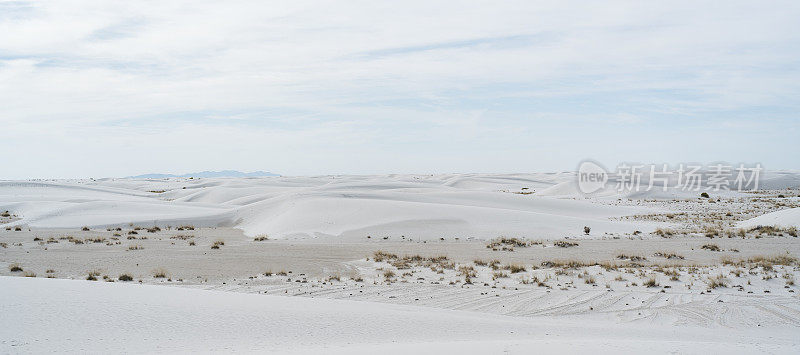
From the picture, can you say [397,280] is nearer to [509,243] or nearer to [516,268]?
[516,268]

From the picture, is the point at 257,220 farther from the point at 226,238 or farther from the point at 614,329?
the point at 614,329

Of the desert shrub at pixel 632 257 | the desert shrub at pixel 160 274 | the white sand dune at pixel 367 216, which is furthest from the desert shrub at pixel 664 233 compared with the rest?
the desert shrub at pixel 160 274

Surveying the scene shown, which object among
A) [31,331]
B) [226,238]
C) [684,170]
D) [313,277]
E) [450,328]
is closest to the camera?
[31,331]

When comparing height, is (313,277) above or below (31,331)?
below

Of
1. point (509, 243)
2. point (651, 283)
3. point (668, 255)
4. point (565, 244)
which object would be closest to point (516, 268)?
point (651, 283)

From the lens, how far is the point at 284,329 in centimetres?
782

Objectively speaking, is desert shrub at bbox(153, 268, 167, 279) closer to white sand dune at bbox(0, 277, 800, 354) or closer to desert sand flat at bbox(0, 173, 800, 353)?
desert sand flat at bbox(0, 173, 800, 353)

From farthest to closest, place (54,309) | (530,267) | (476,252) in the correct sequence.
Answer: (476,252), (530,267), (54,309)

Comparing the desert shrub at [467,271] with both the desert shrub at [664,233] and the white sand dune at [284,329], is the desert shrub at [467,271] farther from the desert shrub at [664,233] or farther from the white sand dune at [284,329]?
the desert shrub at [664,233]

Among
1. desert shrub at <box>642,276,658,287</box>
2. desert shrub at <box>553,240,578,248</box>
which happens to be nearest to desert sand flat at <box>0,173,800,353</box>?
desert shrub at <box>642,276,658,287</box>

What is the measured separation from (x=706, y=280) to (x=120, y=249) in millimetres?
18777

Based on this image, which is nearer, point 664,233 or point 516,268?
point 516,268

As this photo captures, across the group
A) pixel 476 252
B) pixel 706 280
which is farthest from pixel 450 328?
pixel 476 252

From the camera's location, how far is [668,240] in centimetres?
2397
